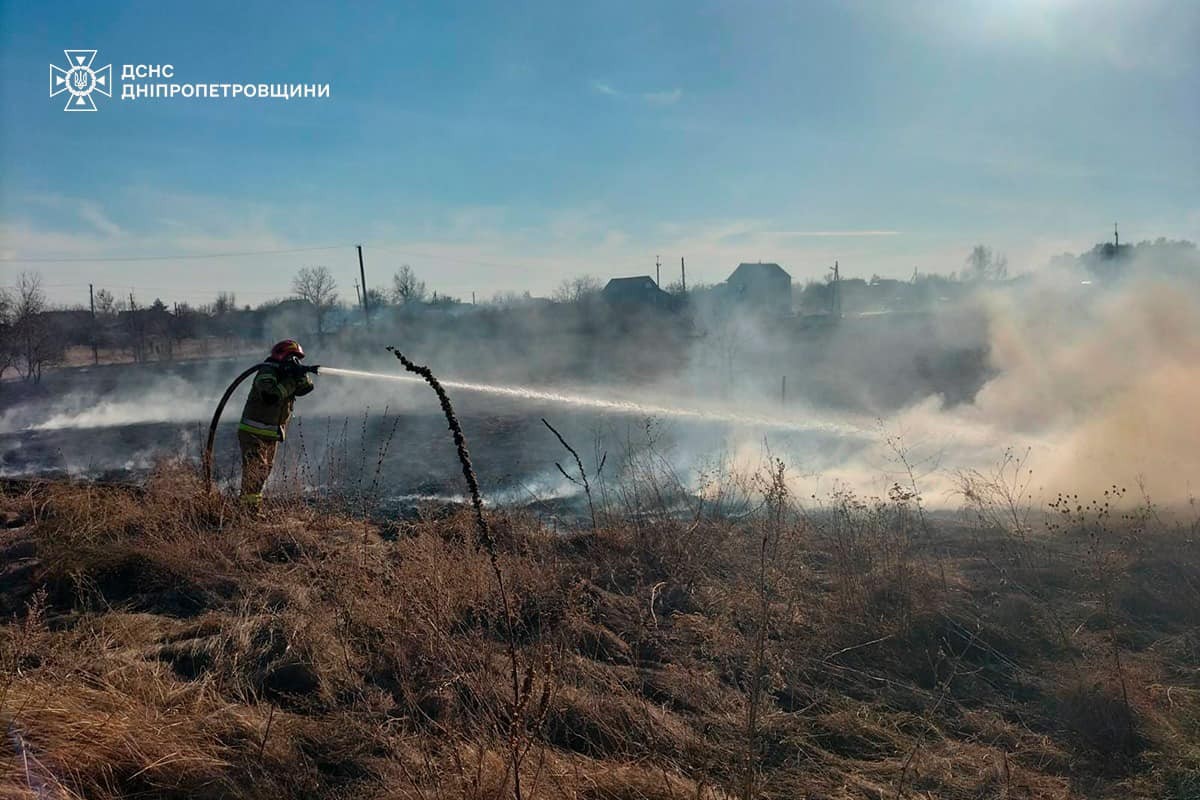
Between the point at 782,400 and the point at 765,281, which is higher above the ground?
the point at 765,281

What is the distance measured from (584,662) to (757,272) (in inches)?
2311

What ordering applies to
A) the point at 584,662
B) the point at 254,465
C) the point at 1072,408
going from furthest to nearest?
the point at 1072,408, the point at 254,465, the point at 584,662

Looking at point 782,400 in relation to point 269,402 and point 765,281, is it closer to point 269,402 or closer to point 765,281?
point 269,402

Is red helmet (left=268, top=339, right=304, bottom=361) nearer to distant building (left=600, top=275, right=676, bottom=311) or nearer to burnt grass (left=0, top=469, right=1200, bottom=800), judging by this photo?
burnt grass (left=0, top=469, right=1200, bottom=800)

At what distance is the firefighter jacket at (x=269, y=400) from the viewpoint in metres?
7.02

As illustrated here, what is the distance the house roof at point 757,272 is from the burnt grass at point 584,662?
54.7 metres

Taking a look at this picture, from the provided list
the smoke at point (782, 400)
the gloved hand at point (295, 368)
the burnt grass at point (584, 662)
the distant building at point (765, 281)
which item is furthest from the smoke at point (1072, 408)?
the distant building at point (765, 281)

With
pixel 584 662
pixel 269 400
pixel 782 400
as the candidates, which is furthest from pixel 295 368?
pixel 782 400

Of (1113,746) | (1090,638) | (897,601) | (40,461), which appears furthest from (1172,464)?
(40,461)

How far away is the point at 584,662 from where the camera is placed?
3.90 m

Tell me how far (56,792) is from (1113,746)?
177 inches

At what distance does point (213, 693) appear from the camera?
11.1ft

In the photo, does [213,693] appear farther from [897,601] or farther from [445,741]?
[897,601]

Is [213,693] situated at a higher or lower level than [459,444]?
lower
